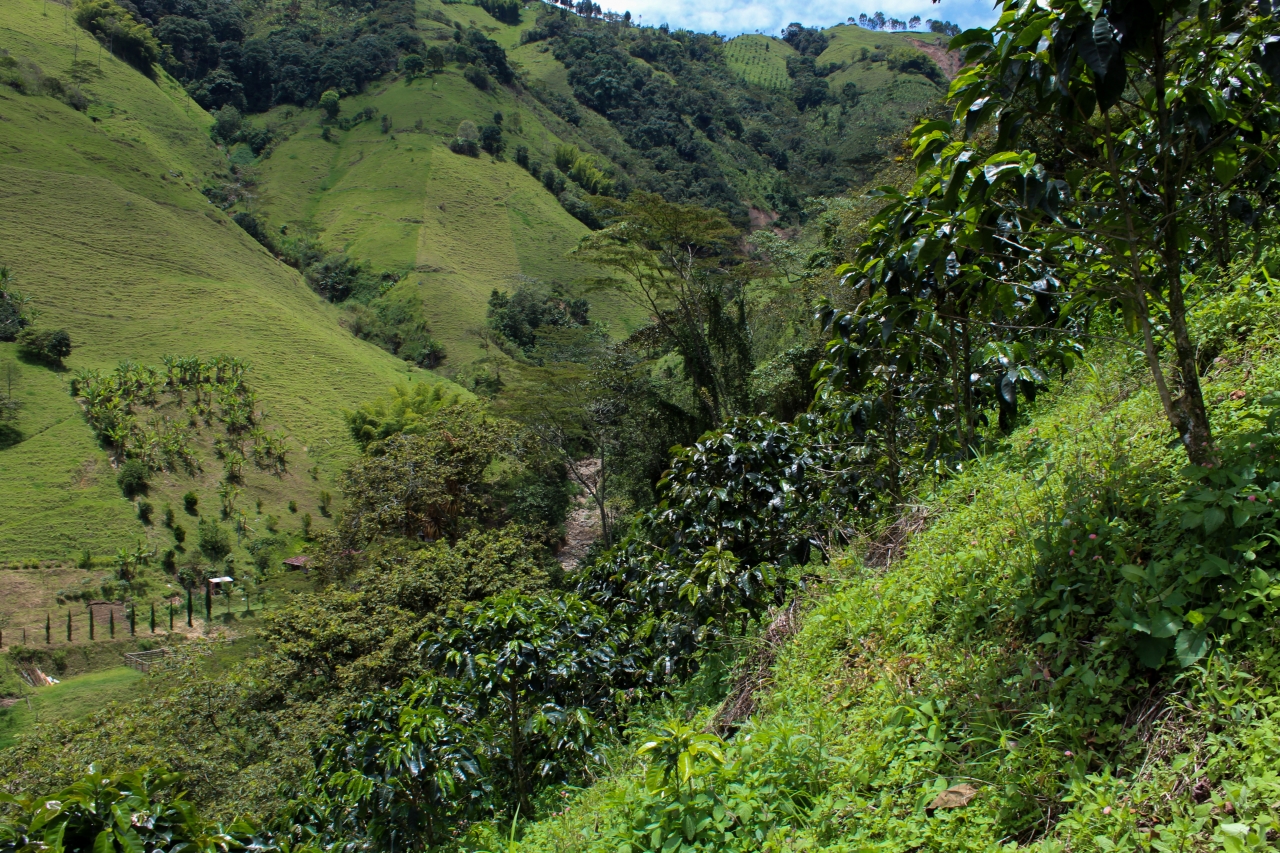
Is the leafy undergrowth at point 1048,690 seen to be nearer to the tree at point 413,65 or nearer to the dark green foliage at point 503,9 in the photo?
the tree at point 413,65

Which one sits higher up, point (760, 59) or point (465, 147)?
point (760, 59)

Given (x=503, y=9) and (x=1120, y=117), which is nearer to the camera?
(x=1120, y=117)

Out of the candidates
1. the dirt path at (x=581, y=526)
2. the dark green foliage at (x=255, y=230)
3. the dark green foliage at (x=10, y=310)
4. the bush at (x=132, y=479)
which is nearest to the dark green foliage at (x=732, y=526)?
the dirt path at (x=581, y=526)

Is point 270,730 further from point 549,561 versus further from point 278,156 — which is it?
point 278,156

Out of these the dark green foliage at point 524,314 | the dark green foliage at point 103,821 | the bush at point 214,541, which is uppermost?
the dark green foliage at point 524,314

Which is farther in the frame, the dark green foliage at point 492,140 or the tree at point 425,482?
the dark green foliage at point 492,140

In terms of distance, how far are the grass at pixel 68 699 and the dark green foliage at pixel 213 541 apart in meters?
6.42

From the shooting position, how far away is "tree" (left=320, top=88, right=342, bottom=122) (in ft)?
283

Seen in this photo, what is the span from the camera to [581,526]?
3109 cm

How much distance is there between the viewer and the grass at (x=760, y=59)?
403ft

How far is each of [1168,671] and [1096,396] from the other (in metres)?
2.52

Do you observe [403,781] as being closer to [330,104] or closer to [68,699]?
[68,699]

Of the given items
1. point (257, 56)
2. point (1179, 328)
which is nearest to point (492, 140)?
point (257, 56)

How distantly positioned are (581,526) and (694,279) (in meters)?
13.8
